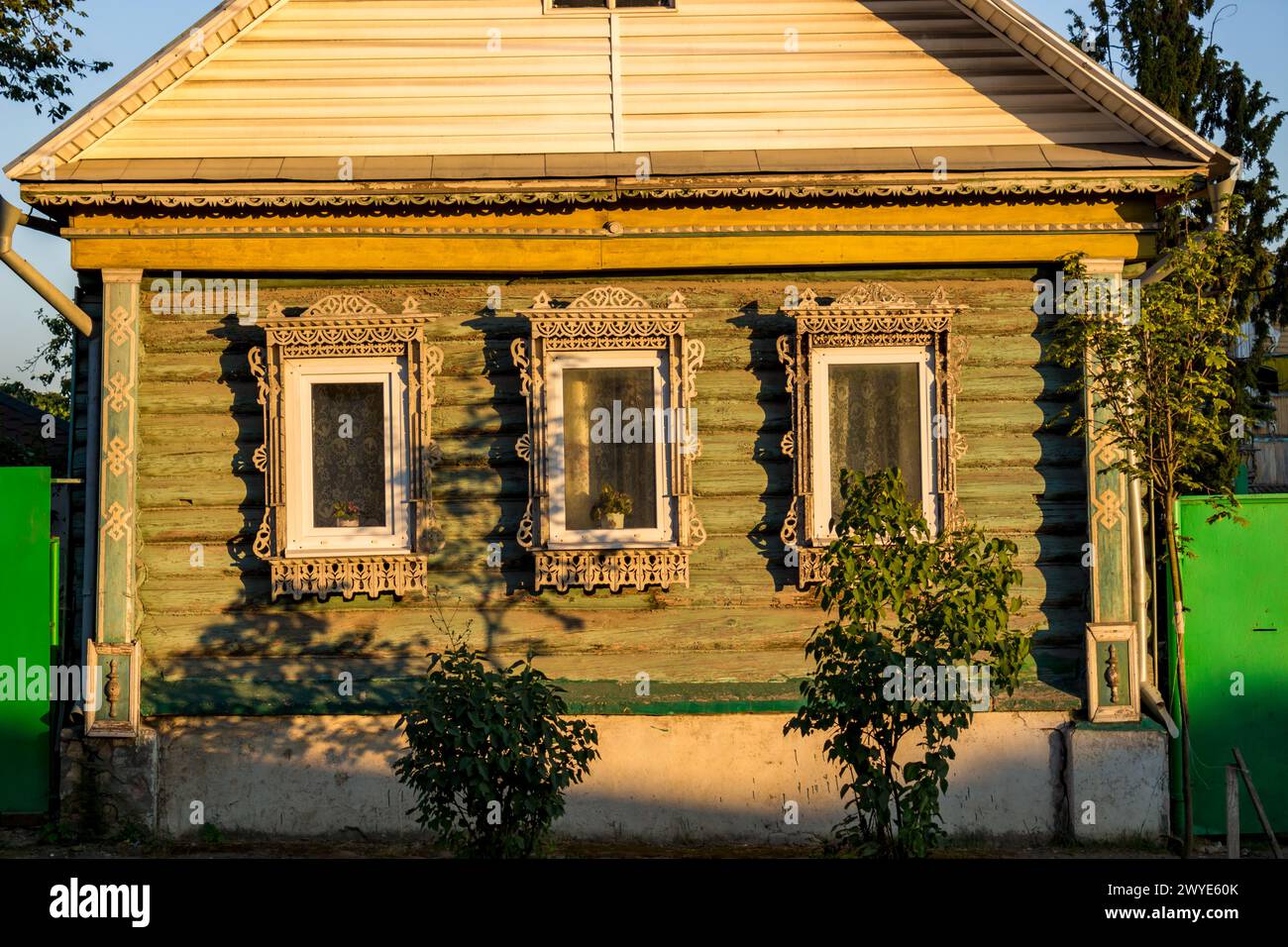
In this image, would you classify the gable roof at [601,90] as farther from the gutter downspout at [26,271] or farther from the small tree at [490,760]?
the small tree at [490,760]

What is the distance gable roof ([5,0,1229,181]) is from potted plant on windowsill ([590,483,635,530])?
7.67 ft

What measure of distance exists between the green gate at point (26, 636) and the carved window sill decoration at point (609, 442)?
3.49m

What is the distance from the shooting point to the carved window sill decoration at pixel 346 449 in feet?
27.7

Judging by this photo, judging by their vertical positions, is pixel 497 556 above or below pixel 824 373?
below

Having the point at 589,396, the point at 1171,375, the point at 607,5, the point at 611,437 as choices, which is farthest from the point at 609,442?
the point at 1171,375

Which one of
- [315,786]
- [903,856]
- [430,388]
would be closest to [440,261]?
[430,388]

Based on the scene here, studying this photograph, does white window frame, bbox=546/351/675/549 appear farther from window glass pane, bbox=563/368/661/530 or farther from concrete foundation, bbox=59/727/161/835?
concrete foundation, bbox=59/727/161/835

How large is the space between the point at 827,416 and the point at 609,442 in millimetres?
1536

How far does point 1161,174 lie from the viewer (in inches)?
331

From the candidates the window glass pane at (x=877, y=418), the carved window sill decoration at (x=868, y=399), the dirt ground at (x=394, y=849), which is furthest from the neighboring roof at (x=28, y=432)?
the window glass pane at (x=877, y=418)
